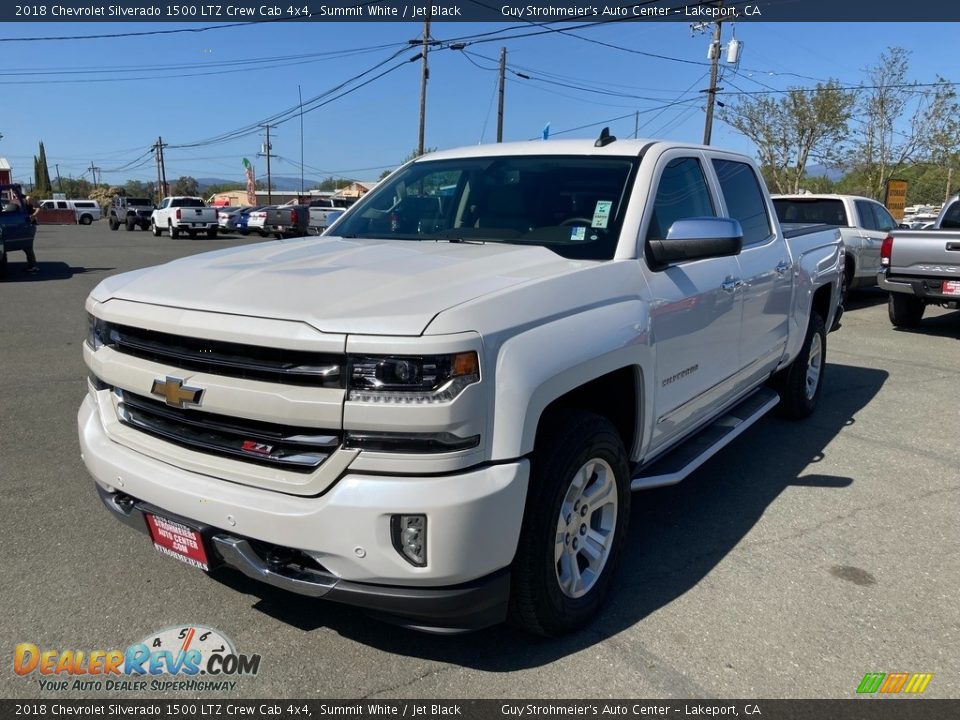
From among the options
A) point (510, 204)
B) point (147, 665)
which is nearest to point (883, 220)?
point (510, 204)

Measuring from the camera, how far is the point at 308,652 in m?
2.82

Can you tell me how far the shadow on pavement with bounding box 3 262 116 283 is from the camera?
15.4m

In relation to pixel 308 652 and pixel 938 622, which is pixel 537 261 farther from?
pixel 938 622

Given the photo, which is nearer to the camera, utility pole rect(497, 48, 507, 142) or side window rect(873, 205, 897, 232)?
side window rect(873, 205, 897, 232)

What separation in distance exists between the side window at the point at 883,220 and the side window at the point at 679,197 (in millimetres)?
10386

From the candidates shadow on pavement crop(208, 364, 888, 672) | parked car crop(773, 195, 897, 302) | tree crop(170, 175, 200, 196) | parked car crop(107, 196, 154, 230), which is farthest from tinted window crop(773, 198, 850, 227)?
tree crop(170, 175, 200, 196)

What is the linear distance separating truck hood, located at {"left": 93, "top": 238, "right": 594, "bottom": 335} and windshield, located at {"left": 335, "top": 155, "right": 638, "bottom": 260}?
217 mm

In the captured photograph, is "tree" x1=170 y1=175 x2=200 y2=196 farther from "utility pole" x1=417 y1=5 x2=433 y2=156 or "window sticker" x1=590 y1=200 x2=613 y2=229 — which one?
"window sticker" x1=590 y1=200 x2=613 y2=229

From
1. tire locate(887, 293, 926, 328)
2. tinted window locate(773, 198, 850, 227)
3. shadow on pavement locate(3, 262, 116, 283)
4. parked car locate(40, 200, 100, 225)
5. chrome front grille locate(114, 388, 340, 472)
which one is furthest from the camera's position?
parked car locate(40, 200, 100, 225)

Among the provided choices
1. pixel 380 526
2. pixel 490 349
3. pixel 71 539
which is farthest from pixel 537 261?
pixel 71 539

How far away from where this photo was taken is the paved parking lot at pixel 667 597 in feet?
8.93

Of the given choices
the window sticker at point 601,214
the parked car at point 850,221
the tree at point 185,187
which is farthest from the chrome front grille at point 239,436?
the tree at point 185,187

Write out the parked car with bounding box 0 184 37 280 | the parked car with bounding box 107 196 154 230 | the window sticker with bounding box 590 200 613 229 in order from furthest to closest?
1. the parked car with bounding box 107 196 154 230
2. the parked car with bounding box 0 184 37 280
3. the window sticker with bounding box 590 200 613 229
